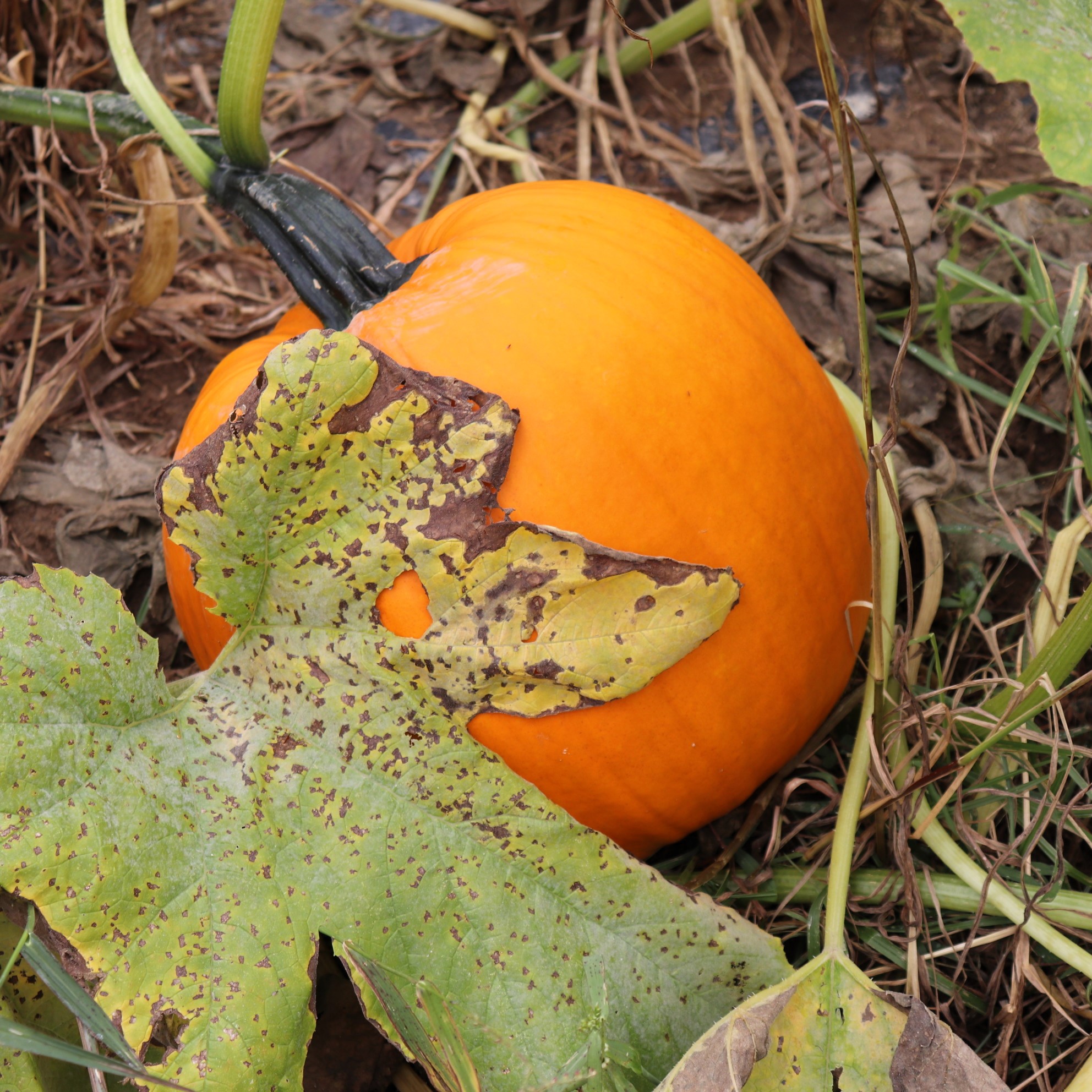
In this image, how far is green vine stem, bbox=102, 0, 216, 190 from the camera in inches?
52.3

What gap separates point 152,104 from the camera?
1326 mm

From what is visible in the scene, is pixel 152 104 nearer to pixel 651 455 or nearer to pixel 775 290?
pixel 651 455

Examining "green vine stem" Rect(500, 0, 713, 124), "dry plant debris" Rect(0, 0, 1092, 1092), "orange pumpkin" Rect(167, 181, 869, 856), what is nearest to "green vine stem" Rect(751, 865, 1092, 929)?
"dry plant debris" Rect(0, 0, 1092, 1092)

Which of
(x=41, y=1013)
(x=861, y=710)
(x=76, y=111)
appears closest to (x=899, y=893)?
(x=861, y=710)

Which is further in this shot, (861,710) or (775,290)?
(775,290)

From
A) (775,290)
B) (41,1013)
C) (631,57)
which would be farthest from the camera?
(631,57)

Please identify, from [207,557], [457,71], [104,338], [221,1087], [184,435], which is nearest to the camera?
[221,1087]

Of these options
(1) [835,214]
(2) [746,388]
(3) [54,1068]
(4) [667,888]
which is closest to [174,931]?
(3) [54,1068]

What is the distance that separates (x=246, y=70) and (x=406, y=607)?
685 millimetres

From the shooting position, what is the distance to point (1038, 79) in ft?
3.38

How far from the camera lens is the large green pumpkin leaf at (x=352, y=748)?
1.00m

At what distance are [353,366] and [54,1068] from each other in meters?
0.79

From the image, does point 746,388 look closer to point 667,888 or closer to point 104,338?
point 667,888

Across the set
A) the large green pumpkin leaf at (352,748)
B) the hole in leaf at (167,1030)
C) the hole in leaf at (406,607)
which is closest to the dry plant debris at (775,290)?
the hole in leaf at (167,1030)
